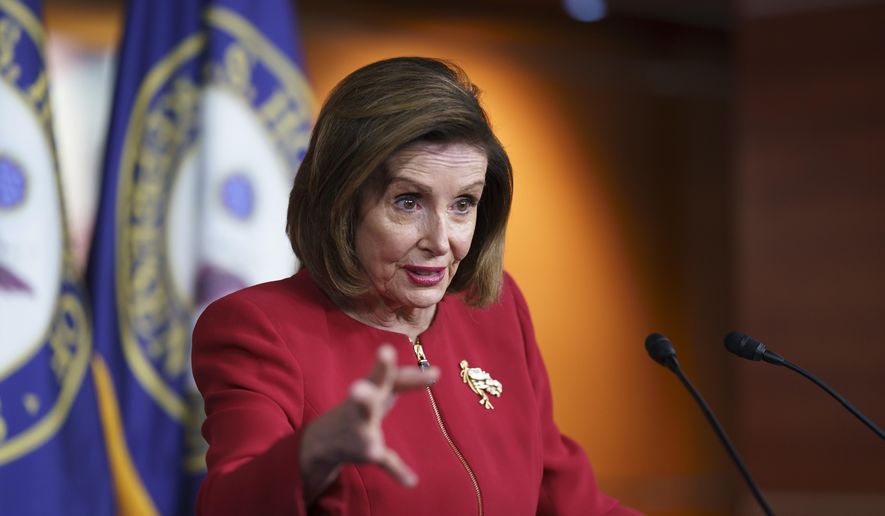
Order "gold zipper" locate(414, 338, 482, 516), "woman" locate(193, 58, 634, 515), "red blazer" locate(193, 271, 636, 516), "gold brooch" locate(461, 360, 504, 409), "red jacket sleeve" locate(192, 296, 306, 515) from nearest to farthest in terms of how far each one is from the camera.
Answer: "red jacket sleeve" locate(192, 296, 306, 515) → "red blazer" locate(193, 271, 636, 516) → "woman" locate(193, 58, 634, 515) → "gold zipper" locate(414, 338, 482, 516) → "gold brooch" locate(461, 360, 504, 409)

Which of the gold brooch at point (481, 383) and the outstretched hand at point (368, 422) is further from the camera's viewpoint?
the gold brooch at point (481, 383)

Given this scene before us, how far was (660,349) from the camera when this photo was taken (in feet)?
5.42

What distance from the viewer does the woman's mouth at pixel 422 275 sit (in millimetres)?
1711

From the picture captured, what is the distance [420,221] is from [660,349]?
422 mm

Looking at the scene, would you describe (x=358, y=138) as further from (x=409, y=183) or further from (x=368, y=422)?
(x=368, y=422)

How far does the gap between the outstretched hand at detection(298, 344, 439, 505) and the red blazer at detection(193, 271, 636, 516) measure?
8 centimetres

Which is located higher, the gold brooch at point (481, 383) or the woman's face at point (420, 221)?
the woman's face at point (420, 221)

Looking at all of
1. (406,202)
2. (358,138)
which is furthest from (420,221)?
(358,138)

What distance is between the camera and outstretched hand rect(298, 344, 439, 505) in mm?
1134

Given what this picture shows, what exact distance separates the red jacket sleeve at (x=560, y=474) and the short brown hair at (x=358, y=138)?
1.38ft

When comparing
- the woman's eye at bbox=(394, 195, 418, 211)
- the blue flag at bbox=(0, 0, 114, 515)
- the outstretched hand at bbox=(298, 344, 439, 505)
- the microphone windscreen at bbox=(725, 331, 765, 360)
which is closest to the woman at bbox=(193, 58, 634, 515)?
the woman's eye at bbox=(394, 195, 418, 211)

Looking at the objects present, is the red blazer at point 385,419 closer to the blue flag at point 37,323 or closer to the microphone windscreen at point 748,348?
the microphone windscreen at point 748,348

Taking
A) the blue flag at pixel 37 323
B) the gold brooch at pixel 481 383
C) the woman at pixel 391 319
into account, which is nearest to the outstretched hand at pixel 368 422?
the woman at pixel 391 319

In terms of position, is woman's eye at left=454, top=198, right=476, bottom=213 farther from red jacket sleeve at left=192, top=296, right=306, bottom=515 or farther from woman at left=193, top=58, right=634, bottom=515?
red jacket sleeve at left=192, top=296, right=306, bottom=515
